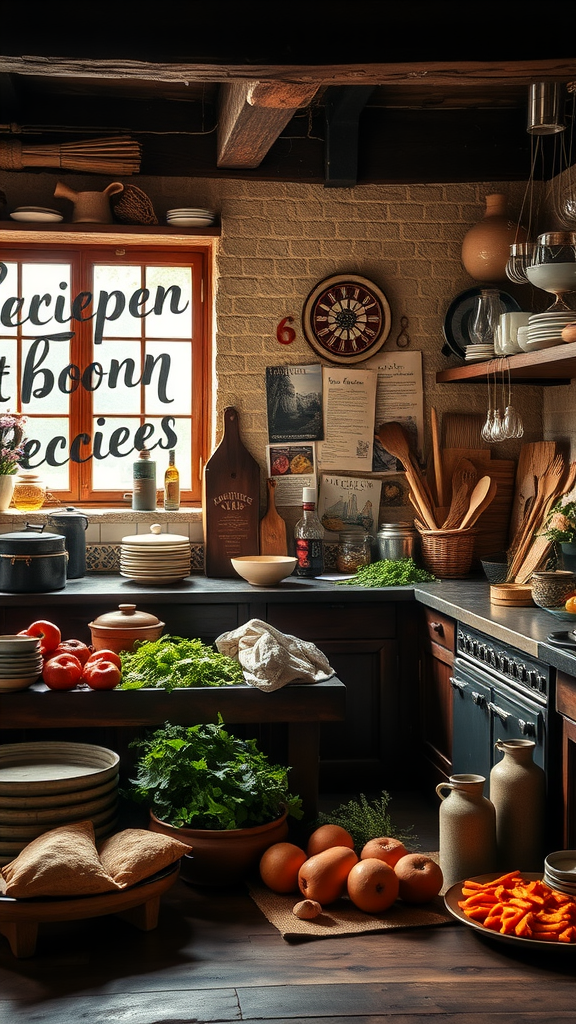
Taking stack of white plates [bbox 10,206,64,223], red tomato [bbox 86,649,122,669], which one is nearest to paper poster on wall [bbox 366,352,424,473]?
stack of white plates [bbox 10,206,64,223]

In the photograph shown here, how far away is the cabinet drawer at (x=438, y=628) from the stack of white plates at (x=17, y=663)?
69.3 inches

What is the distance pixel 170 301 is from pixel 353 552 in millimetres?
1620

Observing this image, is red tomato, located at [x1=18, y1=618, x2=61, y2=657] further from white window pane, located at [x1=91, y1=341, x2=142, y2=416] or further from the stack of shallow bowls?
white window pane, located at [x1=91, y1=341, x2=142, y2=416]

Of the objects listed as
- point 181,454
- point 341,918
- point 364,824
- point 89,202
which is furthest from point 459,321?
point 341,918

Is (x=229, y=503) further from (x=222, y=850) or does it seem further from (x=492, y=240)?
(x=222, y=850)

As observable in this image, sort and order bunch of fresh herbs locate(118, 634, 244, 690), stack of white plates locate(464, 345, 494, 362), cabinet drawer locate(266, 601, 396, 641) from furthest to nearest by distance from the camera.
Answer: stack of white plates locate(464, 345, 494, 362)
cabinet drawer locate(266, 601, 396, 641)
bunch of fresh herbs locate(118, 634, 244, 690)

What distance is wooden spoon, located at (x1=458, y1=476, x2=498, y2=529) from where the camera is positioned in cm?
513

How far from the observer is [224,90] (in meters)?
4.93

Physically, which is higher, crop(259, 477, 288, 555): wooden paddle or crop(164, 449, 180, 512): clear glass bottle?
crop(164, 449, 180, 512): clear glass bottle

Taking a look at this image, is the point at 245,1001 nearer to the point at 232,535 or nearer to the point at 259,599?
the point at 259,599

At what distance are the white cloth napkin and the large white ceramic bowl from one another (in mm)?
894

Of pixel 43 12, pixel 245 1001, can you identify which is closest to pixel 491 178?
pixel 43 12

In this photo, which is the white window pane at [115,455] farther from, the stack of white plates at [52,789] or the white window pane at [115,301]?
the stack of white plates at [52,789]

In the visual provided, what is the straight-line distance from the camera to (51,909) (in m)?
2.90
